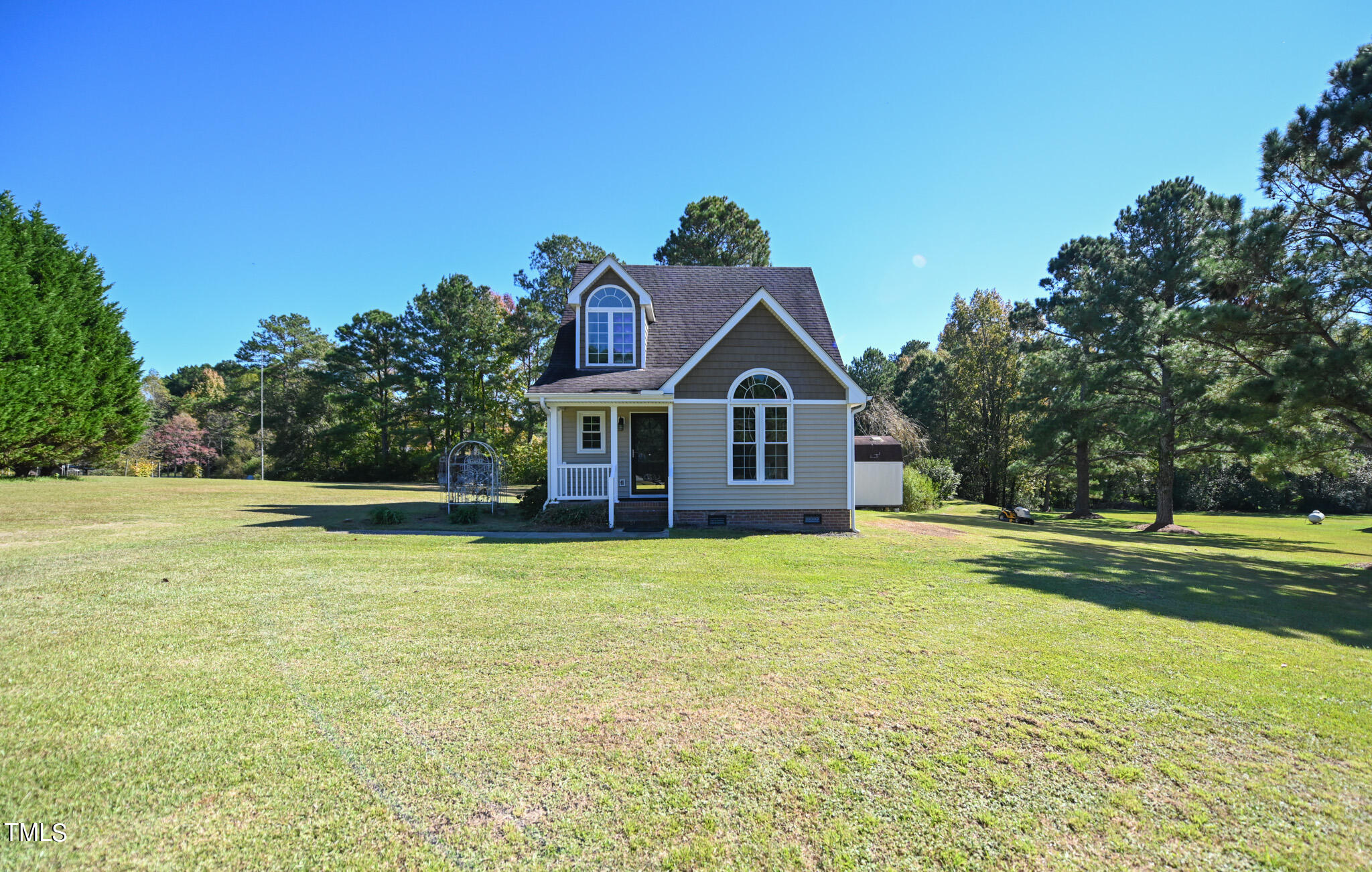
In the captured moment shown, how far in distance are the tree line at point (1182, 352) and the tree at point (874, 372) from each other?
0.90 feet

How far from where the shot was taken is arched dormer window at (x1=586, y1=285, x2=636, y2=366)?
Answer: 1570cm

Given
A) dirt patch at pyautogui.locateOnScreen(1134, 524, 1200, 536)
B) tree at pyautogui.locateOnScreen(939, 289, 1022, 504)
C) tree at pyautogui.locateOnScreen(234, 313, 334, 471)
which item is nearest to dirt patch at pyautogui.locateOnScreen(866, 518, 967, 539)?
dirt patch at pyautogui.locateOnScreen(1134, 524, 1200, 536)

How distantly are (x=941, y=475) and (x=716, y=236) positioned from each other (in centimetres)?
1932

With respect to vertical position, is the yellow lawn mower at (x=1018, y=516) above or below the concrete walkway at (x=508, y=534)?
below

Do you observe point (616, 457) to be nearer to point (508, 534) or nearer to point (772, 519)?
point (508, 534)

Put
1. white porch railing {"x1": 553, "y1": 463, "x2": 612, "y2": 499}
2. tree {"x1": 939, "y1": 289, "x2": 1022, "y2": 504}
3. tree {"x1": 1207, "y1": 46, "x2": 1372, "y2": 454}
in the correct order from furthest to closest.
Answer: tree {"x1": 939, "y1": 289, "x2": 1022, "y2": 504}
white porch railing {"x1": 553, "y1": 463, "x2": 612, "y2": 499}
tree {"x1": 1207, "y1": 46, "x2": 1372, "y2": 454}

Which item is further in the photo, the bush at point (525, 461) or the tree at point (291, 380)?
the tree at point (291, 380)

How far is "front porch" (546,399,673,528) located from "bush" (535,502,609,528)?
0.22 m

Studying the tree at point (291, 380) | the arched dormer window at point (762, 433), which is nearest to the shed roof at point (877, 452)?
the arched dormer window at point (762, 433)

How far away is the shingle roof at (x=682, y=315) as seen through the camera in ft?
48.8

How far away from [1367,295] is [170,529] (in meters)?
25.8

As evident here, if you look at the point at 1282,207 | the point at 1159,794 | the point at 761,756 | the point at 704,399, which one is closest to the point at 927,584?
the point at 1159,794

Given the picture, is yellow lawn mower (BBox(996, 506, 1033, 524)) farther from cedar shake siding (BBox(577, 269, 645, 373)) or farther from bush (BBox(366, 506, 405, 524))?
bush (BBox(366, 506, 405, 524))

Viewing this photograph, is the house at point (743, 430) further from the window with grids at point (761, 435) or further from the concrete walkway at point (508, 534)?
the concrete walkway at point (508, 534)
